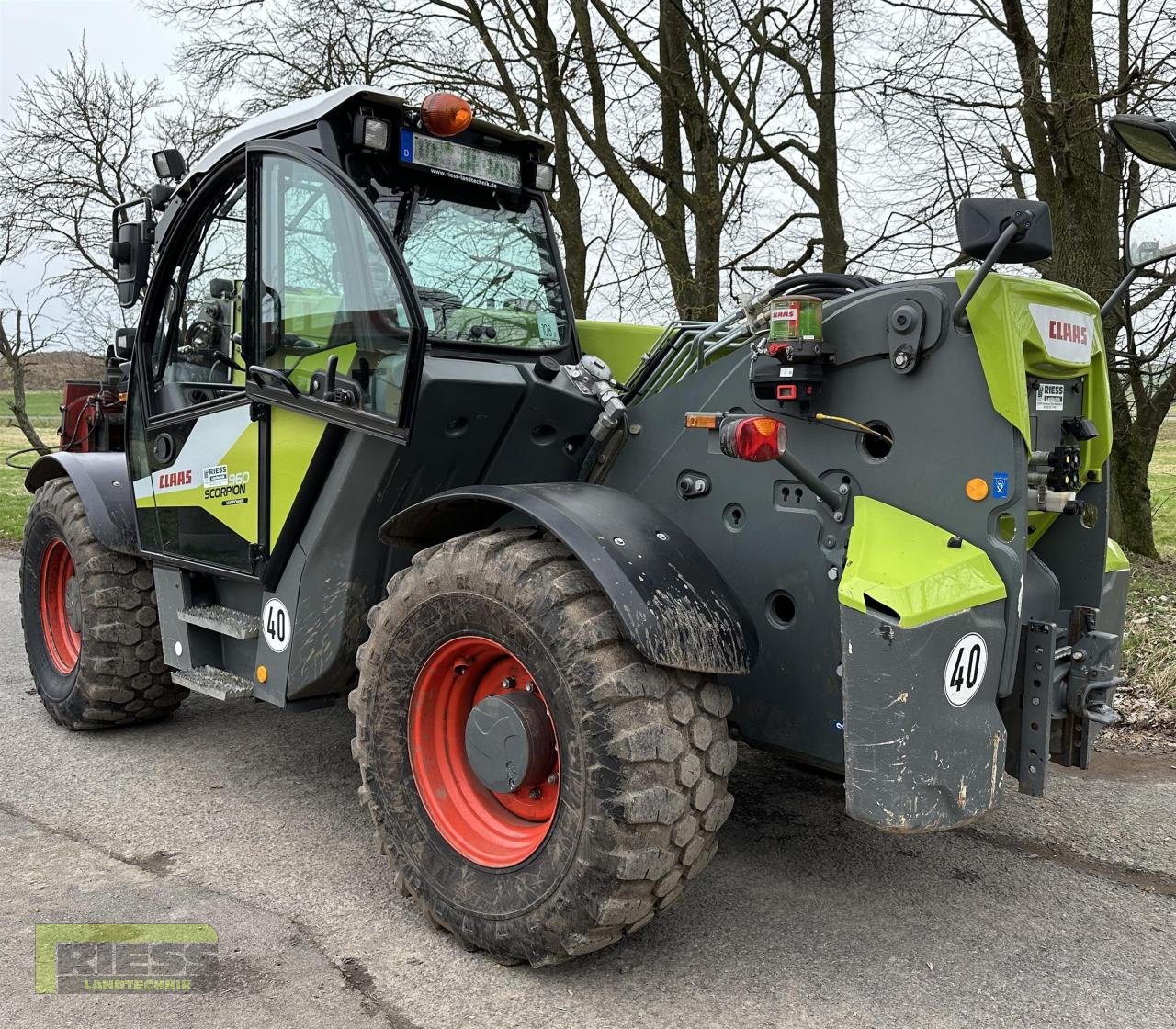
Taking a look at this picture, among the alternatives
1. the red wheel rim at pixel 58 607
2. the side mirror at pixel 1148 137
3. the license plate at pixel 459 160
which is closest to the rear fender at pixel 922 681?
the side mirror at pixel 1148 137

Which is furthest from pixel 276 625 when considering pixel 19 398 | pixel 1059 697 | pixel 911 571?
pixel 19 398

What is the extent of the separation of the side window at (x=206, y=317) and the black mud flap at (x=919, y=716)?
2571 millimetres

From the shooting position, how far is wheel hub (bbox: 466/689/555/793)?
10.1ft

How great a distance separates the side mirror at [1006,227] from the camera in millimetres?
2621

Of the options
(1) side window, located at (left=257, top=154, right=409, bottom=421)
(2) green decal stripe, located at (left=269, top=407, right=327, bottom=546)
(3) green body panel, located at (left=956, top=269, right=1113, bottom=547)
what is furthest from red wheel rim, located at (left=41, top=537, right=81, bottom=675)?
(3) green body panel, located at (left=956, top=269, right=1113, bottom=547)

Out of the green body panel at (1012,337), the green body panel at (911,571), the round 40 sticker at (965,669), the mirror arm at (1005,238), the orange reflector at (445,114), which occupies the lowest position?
the round 40 sticker at (965,669)

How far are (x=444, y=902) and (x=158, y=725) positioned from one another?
2.72 meters

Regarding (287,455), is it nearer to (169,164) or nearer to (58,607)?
(169,164)

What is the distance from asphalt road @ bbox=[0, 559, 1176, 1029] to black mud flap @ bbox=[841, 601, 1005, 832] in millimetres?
559

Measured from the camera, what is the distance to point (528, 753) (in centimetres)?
306

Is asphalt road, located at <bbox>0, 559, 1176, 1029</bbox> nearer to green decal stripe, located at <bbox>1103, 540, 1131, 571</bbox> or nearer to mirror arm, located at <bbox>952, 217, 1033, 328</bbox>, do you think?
green decal stripe, located at <bbox>1103, 540, 1131, 571</bbox>

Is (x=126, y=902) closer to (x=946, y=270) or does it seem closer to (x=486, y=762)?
(x=486, y=762)

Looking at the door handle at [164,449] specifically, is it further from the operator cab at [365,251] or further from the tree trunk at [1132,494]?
the tree trunk at [1132,494]

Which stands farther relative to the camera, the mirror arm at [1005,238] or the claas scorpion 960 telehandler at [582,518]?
the claas scorpion 960 telehandler at [582,518]
